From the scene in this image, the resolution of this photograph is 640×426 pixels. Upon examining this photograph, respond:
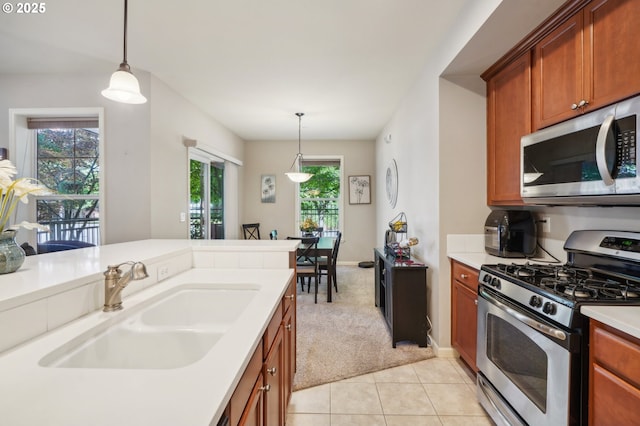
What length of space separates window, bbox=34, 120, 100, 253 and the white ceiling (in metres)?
0.65

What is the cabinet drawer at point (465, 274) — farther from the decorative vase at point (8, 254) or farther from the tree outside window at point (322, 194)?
the tree outside window at point (322, 194)

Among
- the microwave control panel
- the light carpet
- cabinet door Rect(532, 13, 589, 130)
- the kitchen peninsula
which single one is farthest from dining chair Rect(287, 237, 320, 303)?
the microwave control panel

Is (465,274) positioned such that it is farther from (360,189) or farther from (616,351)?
(360,189)

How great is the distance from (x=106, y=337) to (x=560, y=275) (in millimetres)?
2064

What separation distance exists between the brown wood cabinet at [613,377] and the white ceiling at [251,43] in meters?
1.69

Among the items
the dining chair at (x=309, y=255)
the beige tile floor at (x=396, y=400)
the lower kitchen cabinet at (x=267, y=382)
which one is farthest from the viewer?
the dining chair at (x=309, y=255)

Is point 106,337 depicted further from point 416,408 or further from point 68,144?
point 68,144

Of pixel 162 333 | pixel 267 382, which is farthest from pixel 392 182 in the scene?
pixel 162 333

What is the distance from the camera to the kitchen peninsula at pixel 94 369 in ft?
1.82

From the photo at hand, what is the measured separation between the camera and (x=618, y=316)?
101cm

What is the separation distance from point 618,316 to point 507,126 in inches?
61.2

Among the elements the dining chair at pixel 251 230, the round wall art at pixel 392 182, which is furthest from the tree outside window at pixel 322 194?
the round wall art at pixel 392 182

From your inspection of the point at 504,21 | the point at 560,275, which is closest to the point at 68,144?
the point at 504,21

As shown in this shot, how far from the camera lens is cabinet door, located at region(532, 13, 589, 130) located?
1532 mm
